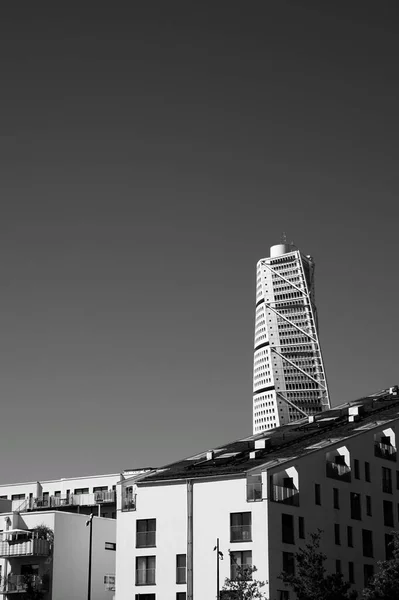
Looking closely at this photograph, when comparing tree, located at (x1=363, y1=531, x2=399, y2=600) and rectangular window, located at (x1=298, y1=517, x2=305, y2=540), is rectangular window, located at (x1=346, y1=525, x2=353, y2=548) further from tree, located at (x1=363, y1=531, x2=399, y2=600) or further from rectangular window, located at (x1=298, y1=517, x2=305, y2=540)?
tree, located at (x1=363, y1=531, x2=399, y2=600)

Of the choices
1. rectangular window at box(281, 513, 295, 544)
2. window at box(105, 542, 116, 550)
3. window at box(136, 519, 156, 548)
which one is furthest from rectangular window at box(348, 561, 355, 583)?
window at box(105, 542, 116, 550)

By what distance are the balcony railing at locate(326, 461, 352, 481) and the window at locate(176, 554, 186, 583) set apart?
1301 centimetres

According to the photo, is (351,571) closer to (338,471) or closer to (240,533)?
(338,471)

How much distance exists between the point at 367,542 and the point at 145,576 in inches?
711

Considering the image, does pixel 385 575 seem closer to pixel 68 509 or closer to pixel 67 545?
pixel 67 545

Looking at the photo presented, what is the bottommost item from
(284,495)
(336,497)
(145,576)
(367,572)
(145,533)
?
(145,576)

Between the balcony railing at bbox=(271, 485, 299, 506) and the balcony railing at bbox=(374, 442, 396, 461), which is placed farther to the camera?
the balcony railing at bbox=(374, 442, 396, 461)

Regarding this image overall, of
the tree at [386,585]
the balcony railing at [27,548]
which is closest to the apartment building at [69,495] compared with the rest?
the balcony railing at [27,548]

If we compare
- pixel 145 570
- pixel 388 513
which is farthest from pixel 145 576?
pixel 388 513

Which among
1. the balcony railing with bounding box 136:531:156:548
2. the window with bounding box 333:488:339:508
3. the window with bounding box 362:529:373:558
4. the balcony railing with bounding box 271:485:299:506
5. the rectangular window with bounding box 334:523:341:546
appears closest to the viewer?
the balcony railing with bounding box 271:485:299:506

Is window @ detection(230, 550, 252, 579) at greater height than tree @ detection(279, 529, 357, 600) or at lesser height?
greater

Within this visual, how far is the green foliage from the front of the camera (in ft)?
208

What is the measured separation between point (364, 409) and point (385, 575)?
29.8 meters

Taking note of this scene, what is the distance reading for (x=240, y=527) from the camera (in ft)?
228
